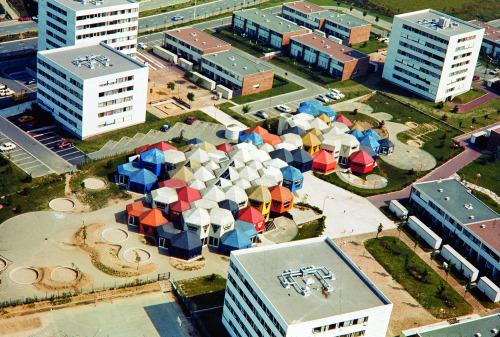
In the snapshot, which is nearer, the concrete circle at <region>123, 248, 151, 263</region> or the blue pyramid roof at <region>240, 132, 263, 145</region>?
the concrete circle at <region>123, 248, 151, 263</region>

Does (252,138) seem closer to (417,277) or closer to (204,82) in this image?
(204,82)

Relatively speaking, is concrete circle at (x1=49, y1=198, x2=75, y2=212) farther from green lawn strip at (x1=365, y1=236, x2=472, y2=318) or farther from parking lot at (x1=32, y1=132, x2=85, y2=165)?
green lawn strip at (x1=365, y1=236, x2=472, y2=318)

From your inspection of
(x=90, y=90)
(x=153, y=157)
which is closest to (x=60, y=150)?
(x=90, y=90)

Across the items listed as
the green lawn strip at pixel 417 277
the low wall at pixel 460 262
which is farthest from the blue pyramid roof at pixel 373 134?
the low wall at pixel 460 262

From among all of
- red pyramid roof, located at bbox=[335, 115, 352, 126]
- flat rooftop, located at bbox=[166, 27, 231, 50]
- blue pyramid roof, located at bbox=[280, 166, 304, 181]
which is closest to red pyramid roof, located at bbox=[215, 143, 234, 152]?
blue pyramid roof, located at bbox=[280, 166, 304, 181]

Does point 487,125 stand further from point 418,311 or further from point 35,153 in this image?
point 35,153
